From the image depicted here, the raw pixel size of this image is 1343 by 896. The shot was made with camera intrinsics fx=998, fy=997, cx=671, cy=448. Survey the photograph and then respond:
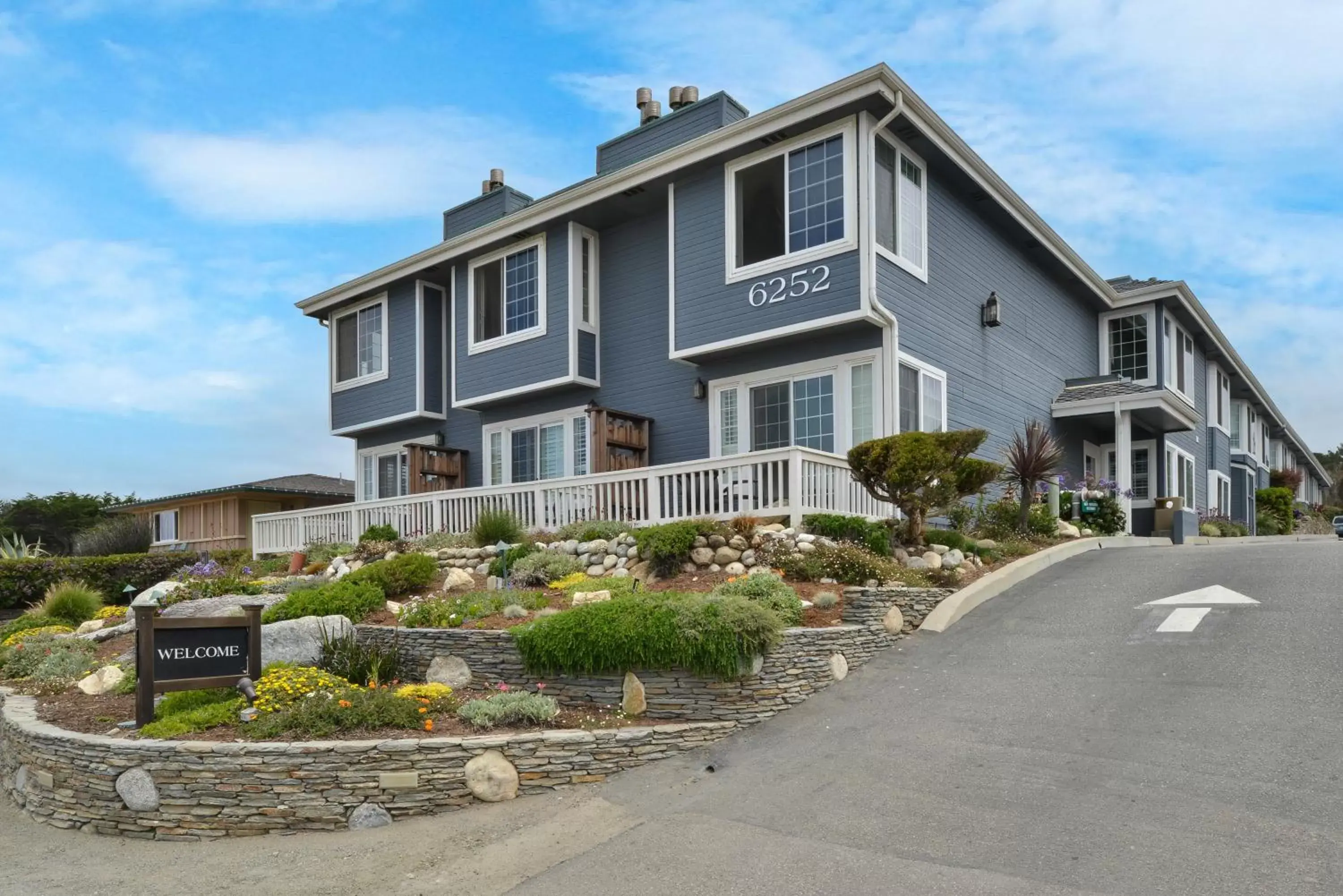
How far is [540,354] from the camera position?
57.5ft

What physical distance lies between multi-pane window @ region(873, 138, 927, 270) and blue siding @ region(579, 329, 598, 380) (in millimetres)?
5692

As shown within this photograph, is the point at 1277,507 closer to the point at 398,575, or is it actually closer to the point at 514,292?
the point at 514,292

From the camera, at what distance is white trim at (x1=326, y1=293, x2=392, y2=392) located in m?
20.8

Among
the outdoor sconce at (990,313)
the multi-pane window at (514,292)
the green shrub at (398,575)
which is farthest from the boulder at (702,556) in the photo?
the outdoor sconce at (990,313)

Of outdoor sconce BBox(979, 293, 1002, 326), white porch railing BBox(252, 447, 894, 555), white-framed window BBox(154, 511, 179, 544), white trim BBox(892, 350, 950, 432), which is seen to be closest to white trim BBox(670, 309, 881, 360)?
white trim BBox(892, 350, 950, 432)

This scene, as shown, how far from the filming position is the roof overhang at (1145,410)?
17.5 metres

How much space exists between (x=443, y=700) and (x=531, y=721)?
884mm

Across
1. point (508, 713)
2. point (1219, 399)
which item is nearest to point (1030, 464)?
point (508, 713)

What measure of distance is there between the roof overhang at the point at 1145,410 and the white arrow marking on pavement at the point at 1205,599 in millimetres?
7453

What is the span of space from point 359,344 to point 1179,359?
58.8 feet

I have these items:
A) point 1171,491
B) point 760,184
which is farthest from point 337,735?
point 1171,491

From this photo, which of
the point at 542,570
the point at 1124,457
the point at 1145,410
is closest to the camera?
the point at 542,570

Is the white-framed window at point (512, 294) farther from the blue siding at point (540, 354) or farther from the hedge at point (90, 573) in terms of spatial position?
the hedge at point (90, 573)

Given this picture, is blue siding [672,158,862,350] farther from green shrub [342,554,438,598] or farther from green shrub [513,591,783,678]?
green shrub [513,591,783,678]
